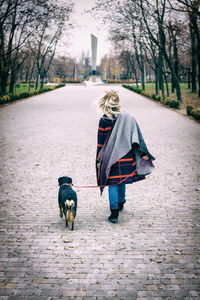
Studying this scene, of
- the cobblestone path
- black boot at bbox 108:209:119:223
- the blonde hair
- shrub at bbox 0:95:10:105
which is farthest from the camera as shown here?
shrub at bbox 0:95:10:105

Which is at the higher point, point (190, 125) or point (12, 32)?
point (12, 32)

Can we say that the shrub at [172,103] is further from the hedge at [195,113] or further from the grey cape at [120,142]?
the grey cape at [120,142]

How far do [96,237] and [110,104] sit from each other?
1.75 m

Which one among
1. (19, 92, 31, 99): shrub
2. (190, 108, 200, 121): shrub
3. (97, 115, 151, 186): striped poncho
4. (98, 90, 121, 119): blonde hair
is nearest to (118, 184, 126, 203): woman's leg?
(97, 115, 151, 186): striped poncho

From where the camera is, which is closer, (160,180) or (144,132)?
(160,180)

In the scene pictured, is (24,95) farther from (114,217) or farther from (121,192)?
(114,217)

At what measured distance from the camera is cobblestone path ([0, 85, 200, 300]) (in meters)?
2.55

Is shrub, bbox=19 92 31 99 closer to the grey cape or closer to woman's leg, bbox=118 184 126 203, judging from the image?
woman's leg, bbox=118 184 126 203

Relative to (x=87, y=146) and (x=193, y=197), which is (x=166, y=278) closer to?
(x=193, y=197)

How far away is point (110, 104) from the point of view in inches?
133

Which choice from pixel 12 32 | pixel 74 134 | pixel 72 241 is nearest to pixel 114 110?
pixel 72 241

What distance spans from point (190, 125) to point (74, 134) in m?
5.28

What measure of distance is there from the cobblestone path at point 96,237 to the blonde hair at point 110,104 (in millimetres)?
1607

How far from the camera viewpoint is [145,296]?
243 centimetres
